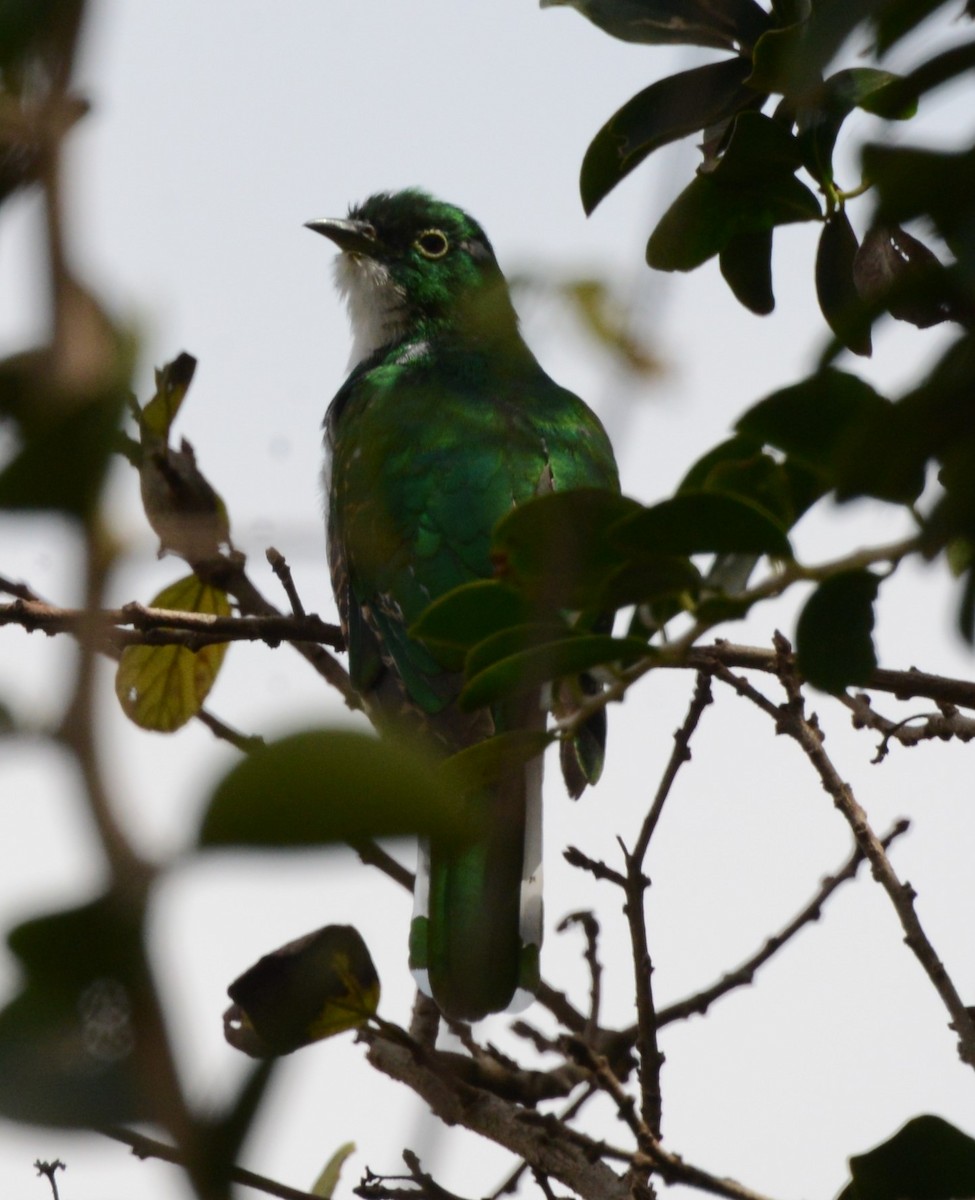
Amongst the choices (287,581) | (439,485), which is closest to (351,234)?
(439,485)

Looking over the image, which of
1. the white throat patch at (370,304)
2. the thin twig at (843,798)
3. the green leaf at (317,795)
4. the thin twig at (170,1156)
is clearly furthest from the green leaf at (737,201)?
the white throat patch at (370,304)

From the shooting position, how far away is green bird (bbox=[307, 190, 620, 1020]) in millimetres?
3434

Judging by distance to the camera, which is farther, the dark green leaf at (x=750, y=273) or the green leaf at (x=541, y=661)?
the dark green leaf at (x=750, y=273)

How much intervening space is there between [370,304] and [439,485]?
2.10 m

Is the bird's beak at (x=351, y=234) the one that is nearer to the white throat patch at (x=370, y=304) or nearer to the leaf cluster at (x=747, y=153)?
the white throat patch at (x=370, y=304)

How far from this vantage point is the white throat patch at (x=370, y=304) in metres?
6.39

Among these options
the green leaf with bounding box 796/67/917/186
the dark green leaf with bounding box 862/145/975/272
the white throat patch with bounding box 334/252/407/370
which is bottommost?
the dark green leaf with bounding box 862/145/975/272

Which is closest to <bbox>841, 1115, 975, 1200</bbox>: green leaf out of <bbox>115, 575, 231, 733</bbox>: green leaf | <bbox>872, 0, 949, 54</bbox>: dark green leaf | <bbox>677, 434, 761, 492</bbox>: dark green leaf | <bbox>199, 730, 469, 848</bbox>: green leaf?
<bbox>677, 434, 761, 492</bbox>: dark green leaf

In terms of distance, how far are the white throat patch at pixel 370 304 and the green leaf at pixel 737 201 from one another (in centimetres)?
386

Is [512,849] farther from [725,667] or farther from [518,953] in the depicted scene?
[725,667]

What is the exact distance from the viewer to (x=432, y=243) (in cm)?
658

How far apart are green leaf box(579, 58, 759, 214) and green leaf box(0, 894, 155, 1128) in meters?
2.04

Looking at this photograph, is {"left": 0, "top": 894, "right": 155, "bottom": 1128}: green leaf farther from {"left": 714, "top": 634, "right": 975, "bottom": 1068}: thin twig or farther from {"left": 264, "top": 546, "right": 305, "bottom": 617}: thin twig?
{"left": 264, "top": 546, "right": 305, "bottom": 617}: thin twig

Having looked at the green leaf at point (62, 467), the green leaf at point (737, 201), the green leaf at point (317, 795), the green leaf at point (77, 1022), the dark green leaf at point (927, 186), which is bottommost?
the green leaf at point (77, 1022)
